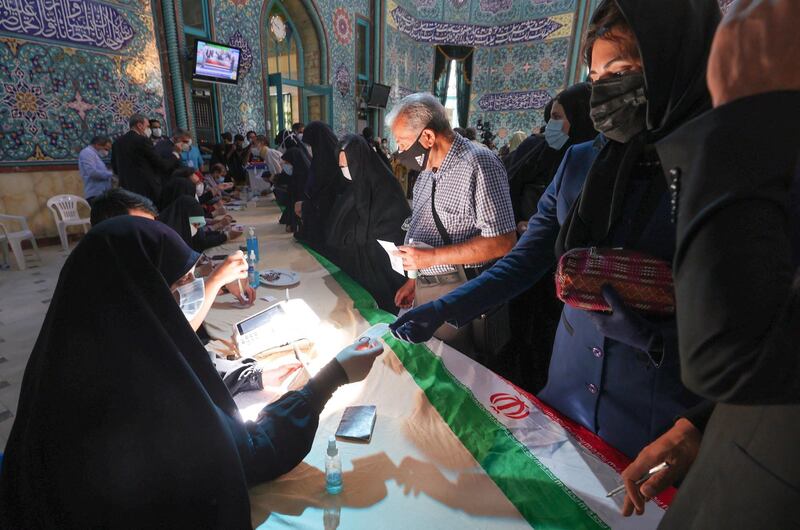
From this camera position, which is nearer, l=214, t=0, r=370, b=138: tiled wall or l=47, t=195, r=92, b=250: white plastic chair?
l=47, t=195, r=92, b=250: white plastic chair

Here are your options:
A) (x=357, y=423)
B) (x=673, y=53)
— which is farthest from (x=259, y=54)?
(x=673, y=53)

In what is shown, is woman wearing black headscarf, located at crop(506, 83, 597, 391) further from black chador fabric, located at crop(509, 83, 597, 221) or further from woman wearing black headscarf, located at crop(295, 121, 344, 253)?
woman wearing black headscarf, located at crop(295, 121, 344, 253)

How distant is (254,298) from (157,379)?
1.40 m

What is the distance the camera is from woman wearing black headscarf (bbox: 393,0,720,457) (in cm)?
73

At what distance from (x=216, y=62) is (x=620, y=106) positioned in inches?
284

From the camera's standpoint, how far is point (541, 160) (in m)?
2.42

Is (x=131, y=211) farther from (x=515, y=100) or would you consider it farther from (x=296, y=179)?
(x=515, y=100)

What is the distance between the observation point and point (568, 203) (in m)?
1.01

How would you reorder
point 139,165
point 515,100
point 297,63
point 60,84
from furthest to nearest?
1. point 515,100
2. point 297,63
3. point 60,84
4. point 139,165

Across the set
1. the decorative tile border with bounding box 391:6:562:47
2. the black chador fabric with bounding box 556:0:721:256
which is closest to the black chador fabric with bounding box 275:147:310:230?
the black chador fabric with bounding box 556:0:721:256

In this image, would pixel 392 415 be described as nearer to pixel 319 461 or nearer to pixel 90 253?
pixel 319 461

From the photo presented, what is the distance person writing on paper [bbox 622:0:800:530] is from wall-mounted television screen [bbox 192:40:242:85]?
727cm

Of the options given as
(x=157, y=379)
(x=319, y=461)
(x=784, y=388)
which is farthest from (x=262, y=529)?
(x=784, y=388)

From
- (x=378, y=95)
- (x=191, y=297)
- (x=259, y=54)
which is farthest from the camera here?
(x=378, y=95)
